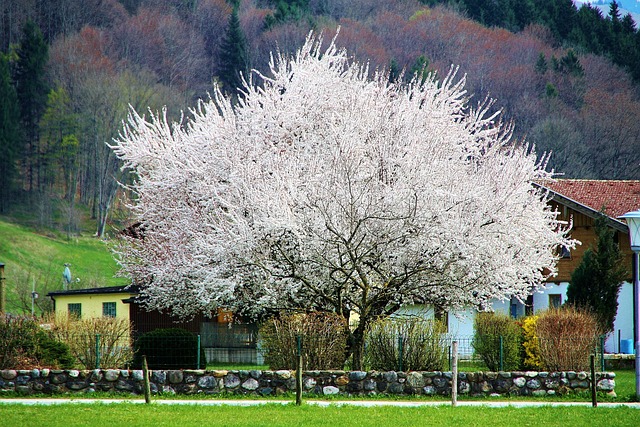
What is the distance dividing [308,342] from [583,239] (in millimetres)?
20731

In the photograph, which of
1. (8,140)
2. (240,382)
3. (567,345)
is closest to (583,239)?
(567,345)

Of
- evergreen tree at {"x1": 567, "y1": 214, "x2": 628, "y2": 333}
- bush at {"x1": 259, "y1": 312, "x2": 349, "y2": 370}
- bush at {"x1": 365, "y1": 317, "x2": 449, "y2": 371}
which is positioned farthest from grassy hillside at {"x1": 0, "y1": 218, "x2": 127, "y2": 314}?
bush at {"x1": 365, "y1": 317, "x2": 449, "y2": 371}

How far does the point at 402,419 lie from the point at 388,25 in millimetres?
95354

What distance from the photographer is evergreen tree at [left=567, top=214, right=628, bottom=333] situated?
32.9 meters

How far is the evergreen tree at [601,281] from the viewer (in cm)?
3291

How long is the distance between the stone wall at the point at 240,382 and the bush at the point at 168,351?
6.69ft

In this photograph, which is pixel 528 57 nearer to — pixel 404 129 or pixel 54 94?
pixel 54 94

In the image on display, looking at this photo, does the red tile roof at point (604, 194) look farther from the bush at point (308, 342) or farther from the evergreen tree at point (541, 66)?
the evergreen tree at point (541, 66)

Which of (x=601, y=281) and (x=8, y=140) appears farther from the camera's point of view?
(x=8, y=140)

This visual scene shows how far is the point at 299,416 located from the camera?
16469 mm

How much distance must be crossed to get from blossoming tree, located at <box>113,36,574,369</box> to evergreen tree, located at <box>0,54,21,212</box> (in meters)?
49.5

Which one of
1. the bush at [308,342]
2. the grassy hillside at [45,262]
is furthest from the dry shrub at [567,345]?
the grassy hillside at [45,262]

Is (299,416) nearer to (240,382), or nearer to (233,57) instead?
(240,382)

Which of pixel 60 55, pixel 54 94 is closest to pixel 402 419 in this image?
pixel 54 94
